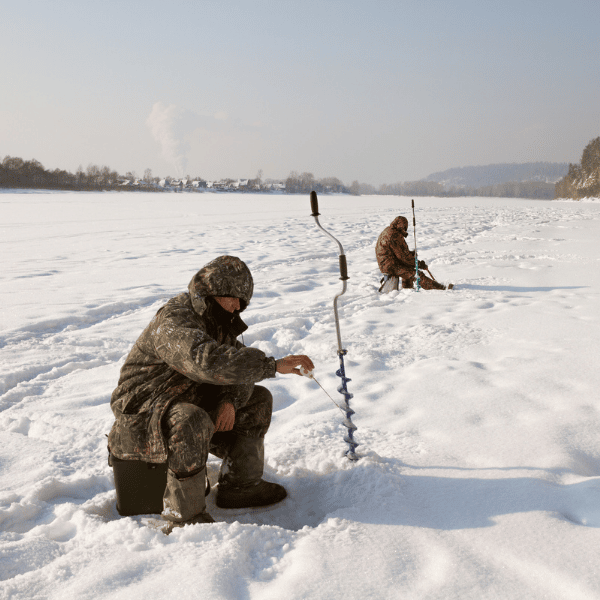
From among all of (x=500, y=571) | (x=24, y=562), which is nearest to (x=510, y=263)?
(x=500, y=571)

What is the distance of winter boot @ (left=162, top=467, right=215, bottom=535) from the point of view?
7.39 ft

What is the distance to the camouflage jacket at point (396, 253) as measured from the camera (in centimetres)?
764

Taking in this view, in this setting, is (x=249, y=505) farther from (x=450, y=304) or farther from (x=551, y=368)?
(x=450, y=304)

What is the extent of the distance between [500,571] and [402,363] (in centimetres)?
264

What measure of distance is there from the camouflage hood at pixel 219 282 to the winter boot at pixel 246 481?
78cm

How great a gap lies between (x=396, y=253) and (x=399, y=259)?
10 centimetres

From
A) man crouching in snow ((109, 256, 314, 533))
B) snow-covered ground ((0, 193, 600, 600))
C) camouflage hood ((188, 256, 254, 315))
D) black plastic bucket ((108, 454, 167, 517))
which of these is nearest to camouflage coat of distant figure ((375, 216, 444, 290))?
snow-covered ground ((0, 193, 600, 600))

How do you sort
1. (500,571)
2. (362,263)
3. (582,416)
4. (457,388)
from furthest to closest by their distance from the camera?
(362,263), (457,388), (582,416), (500,571)

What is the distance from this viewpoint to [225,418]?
2.40 metres

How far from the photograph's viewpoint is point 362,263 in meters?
10.8

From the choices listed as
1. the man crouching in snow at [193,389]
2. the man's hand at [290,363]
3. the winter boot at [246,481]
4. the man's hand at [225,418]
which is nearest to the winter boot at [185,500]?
the man crouching in snow at [193,389]

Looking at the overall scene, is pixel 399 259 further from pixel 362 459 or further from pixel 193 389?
pixel 193 389

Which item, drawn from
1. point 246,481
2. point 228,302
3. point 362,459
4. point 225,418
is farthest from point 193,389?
point 362,459

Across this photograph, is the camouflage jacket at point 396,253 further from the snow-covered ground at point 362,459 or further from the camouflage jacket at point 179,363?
the camouflage jacket at point 179,363
